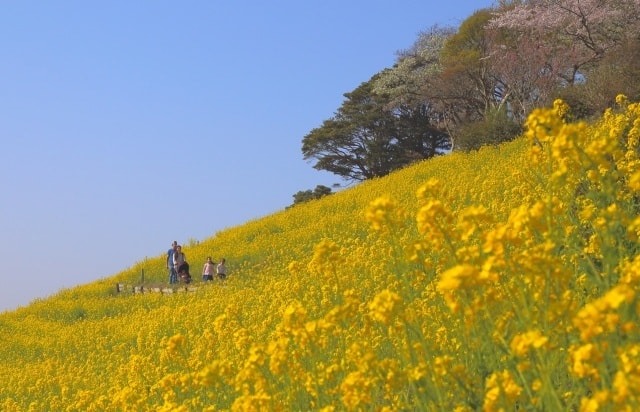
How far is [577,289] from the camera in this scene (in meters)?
5.62

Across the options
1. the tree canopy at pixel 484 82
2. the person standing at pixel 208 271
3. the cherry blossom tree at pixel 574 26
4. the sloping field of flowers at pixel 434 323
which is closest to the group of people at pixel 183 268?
the person standing at pixel 208 271

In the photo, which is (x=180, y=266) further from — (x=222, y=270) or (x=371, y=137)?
(x=371, y=137)

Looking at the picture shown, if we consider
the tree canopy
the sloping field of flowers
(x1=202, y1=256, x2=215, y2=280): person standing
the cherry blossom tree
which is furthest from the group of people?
the cherry blossom tree

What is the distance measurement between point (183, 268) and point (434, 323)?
15909mm

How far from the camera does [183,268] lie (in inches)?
848

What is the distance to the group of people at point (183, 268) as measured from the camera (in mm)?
20172

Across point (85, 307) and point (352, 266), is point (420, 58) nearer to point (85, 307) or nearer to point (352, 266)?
point (85, 307)

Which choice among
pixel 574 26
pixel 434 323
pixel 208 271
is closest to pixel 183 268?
pixel 208 271

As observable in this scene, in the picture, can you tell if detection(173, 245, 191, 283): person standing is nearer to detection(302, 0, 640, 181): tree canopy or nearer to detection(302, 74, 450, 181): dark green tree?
detection(302, 0, 640, 181): tree canopy

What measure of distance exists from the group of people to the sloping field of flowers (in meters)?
1.67

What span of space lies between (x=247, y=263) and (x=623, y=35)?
16161 millimetres

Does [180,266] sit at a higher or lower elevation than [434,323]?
→ higher

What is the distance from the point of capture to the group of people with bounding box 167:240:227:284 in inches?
794

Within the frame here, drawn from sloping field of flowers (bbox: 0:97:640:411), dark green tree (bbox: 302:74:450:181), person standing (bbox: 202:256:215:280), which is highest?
dark green tree (bbox: 302:74:450:181)
